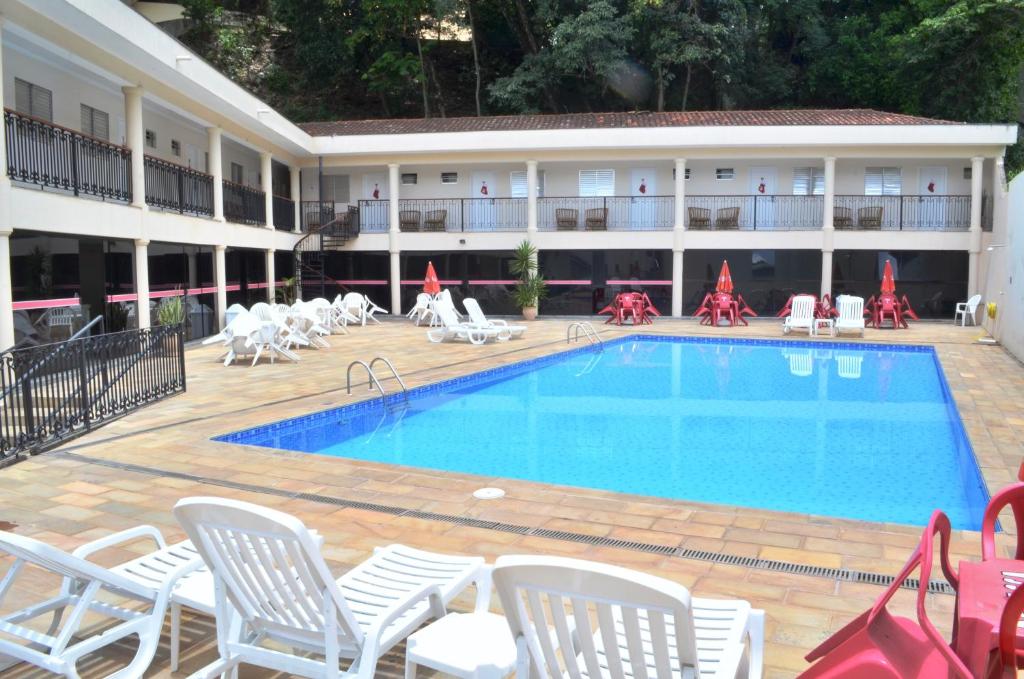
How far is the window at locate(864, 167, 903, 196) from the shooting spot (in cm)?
2412

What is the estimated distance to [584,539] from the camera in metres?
4.98

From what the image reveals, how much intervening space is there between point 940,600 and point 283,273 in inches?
893

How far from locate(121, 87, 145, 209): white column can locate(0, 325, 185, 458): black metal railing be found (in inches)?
214

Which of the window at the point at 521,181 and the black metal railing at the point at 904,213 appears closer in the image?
the black metal railing at the point at 904,213

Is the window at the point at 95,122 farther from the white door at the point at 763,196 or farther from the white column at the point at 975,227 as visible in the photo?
the white column at the point at 975,227

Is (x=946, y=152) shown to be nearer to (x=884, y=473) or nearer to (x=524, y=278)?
(x=524, y=278)

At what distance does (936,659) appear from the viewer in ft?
7.48

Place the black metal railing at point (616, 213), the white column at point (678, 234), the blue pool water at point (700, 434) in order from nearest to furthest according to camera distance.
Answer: the blue pool water at point (700, 434) < the white column at point (678, 234) < the black metal railing at point (616, 213)

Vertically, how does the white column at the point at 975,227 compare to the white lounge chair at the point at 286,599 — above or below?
above

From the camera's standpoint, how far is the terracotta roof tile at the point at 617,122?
23.7 metres

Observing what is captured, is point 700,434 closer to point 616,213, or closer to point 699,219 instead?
point 699,219

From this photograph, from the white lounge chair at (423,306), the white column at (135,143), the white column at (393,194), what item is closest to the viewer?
the white column at (135,143)

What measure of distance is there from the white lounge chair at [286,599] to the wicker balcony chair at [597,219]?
70.5ft

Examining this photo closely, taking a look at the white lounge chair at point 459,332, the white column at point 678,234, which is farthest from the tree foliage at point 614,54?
the white lounge chair at point 459,332
